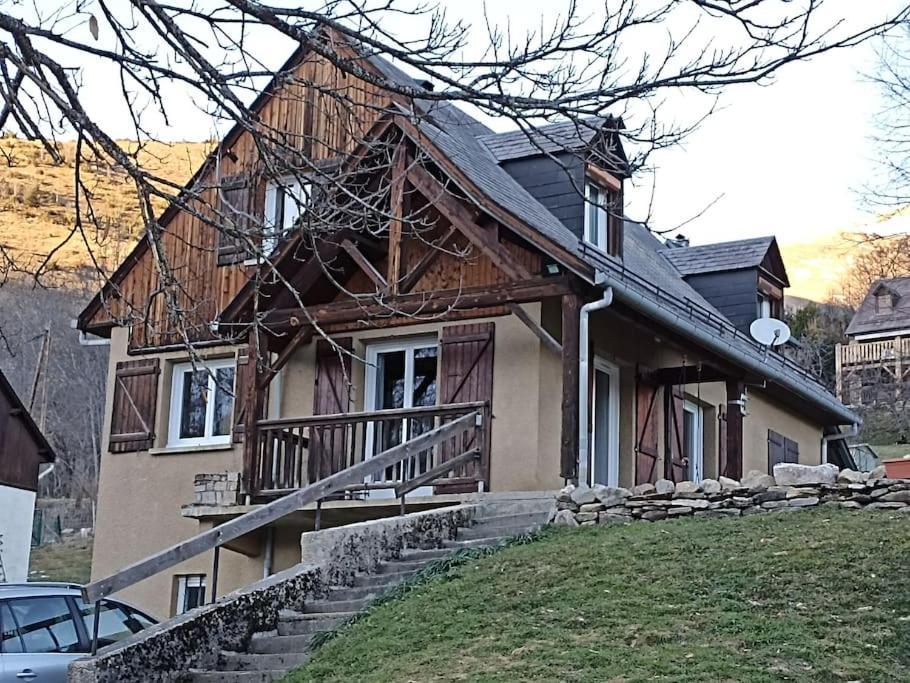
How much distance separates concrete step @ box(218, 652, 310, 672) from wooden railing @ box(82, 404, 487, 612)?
68cm

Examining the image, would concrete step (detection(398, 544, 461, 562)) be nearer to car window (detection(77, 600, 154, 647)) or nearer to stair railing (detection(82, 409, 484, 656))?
stair railing (detection(82, 409, 484, 656))

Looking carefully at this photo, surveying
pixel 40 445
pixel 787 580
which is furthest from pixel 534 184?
pixel 40 445

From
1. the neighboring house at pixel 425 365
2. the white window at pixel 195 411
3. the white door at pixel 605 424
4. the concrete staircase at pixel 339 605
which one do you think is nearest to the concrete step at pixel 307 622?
the concrete staircase at pixel 339 605

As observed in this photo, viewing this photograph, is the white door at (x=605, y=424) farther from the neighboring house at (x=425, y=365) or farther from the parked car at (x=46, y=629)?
the parked car at (x=46, y=629)

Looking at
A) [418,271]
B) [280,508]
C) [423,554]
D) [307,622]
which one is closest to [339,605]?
[307,622]

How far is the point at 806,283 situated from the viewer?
97.1 meters

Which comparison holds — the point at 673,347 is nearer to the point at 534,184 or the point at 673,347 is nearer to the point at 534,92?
the point at 534,184

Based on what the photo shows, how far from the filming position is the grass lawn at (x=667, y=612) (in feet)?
27.6

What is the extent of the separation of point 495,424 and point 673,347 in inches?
135

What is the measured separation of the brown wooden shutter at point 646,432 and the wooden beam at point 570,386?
10.8 feet

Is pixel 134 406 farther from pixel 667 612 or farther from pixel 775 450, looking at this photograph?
pixel 667 612

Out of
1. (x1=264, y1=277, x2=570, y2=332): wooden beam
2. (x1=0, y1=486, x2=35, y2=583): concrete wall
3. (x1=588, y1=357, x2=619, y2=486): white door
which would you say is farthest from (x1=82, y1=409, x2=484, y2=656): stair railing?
(x1=0, y1=486, x2=35, y2=583): concrete wall

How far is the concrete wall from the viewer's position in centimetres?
2445

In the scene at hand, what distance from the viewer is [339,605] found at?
11570 mm
